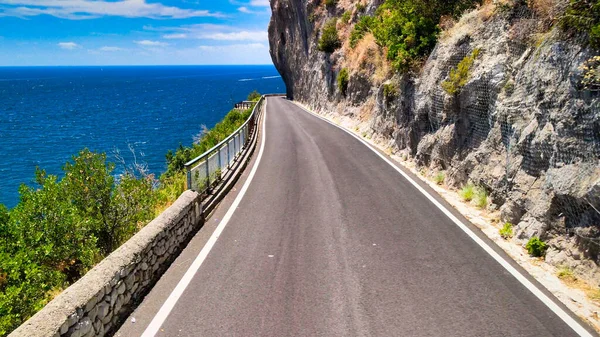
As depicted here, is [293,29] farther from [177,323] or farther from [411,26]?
[177,323]

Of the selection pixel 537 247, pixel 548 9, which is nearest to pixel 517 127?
pixel 548 9

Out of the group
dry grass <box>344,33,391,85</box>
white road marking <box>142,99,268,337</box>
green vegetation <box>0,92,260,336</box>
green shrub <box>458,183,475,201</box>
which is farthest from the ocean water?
green shrub <box>458,183,475,201</box>

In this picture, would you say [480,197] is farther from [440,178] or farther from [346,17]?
[346,17]

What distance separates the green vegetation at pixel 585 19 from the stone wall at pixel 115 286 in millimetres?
7784

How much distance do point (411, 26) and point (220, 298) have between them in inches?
574

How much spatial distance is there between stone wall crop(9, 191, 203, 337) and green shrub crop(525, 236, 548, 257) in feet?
20.6

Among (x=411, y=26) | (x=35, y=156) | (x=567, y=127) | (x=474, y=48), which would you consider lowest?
(x=35, y=156)

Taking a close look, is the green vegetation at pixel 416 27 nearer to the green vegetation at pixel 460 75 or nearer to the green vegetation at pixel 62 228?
the green vegetation at pixel 460 75

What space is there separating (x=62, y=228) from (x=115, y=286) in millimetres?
3181

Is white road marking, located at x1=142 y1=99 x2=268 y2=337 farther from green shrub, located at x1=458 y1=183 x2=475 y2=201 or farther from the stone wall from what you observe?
green shrub, located at x1=458 y1=183 x2=475 y2=201

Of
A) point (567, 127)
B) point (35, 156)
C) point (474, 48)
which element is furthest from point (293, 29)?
point (567, 127)

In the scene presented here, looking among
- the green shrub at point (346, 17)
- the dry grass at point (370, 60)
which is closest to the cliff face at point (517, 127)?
the dry grass at point (370, 60)

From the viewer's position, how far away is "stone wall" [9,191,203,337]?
14.3 feet

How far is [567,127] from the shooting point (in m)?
7.32
